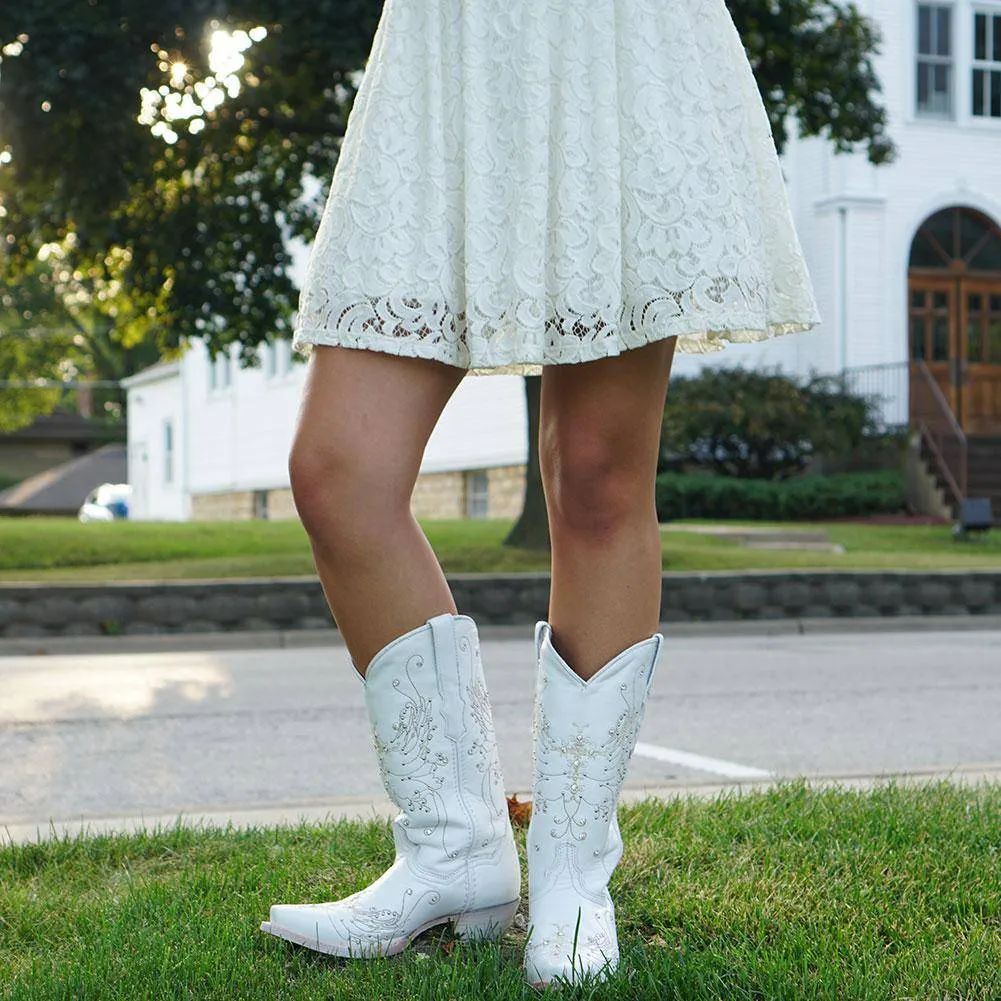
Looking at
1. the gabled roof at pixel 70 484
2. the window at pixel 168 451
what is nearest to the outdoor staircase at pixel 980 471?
the window at pixel 168 451

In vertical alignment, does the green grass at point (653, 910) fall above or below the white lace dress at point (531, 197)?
below

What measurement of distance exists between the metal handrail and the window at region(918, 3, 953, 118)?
456 centimetres

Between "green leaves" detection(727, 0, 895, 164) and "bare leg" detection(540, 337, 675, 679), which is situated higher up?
"green leaves" detection(727, 0, 895, 164)

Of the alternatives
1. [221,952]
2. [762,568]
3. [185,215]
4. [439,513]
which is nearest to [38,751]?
[221,952]

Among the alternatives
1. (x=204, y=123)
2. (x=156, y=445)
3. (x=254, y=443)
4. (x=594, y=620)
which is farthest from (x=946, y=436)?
(x=156, y=445)

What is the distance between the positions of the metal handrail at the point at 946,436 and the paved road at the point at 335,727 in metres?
11.1

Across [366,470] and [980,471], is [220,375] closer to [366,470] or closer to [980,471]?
[980,471]

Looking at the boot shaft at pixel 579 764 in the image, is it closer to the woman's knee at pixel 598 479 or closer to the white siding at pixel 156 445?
the woman's knee at pixel 598 479

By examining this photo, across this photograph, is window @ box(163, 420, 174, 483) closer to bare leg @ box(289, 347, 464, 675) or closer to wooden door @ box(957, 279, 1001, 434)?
wooden door @ box(957, 279, 1001, 434)

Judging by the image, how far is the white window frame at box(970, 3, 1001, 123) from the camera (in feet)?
79.5

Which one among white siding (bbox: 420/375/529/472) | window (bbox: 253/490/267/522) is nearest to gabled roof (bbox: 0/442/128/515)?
window (bbox: 253/490/267/522)

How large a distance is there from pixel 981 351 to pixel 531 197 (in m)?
23.3

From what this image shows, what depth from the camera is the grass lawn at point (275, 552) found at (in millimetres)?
13125

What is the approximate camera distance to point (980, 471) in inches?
843
